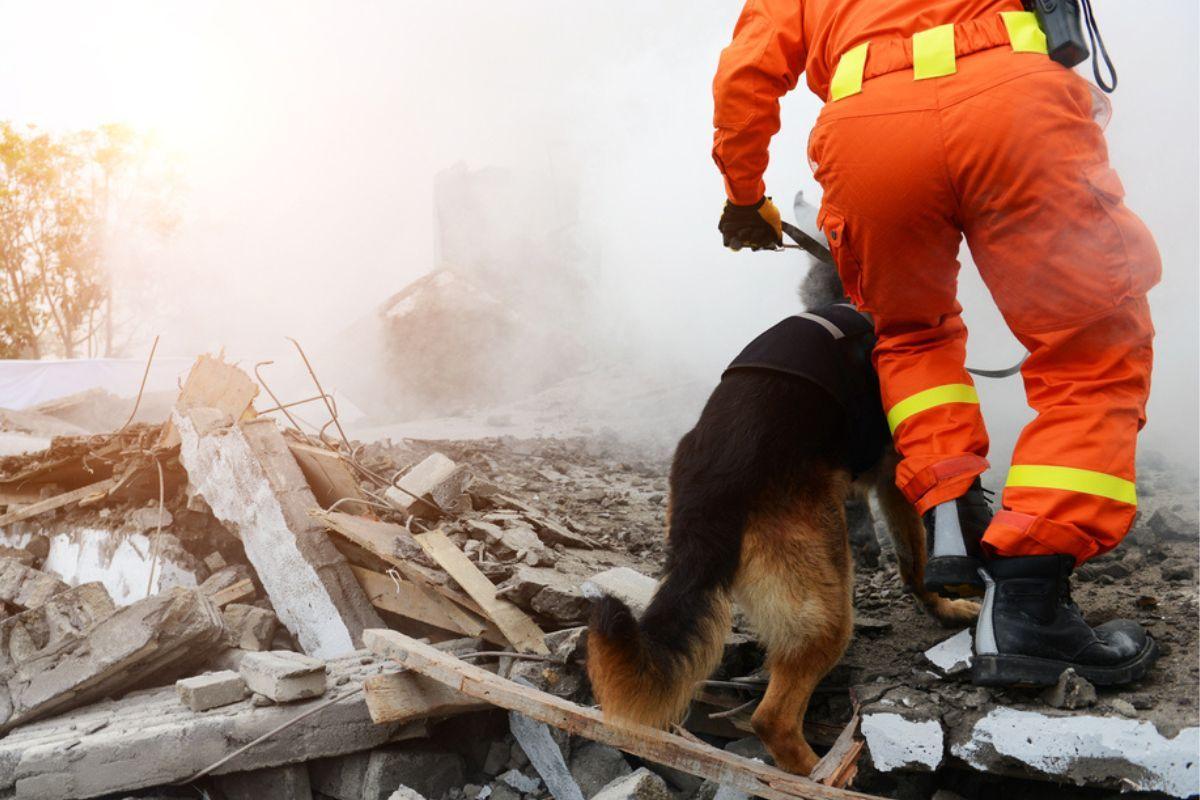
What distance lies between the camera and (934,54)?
1547mm

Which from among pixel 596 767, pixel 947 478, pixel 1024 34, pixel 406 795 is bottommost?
pixel 596 767

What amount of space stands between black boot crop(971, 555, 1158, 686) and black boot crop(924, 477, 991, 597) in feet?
0.15

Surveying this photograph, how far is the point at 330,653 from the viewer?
9.51 feet

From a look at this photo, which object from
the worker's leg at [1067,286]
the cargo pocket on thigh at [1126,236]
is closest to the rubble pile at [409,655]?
the worker's leg at [1067,286]

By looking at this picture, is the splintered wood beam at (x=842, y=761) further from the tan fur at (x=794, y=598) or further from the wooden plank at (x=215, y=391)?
the wooden plank at (x=215, y=391)

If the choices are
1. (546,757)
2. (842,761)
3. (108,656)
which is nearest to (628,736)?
(842,761)

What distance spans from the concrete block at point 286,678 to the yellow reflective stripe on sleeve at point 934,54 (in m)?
2.06

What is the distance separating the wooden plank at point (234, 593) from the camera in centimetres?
320

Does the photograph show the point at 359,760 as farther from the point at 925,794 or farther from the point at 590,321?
the point at 590,321

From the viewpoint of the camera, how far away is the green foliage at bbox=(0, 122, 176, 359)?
14.7 m

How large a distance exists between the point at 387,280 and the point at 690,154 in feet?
39.7

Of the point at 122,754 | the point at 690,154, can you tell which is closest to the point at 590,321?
the point at 690,154

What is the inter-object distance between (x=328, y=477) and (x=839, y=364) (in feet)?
7.25

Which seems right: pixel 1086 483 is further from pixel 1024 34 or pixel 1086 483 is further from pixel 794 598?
pixel 1024 34
